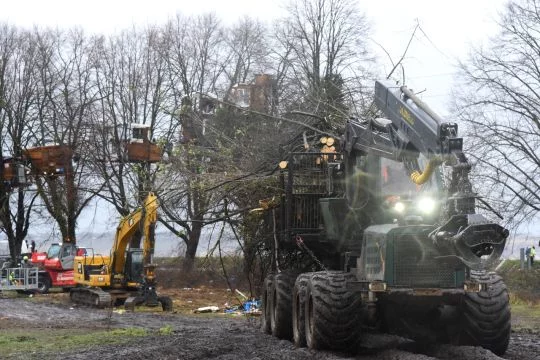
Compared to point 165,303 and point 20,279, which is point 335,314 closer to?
point 165,303

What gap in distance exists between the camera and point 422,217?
1092 centimetres

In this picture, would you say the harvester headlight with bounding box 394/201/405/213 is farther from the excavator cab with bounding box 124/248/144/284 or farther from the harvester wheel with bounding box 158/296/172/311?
the excavator cab with bounding box 124/248/144/284

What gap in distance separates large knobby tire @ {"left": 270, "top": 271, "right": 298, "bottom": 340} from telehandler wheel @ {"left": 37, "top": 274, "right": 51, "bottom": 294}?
2402 centimetres

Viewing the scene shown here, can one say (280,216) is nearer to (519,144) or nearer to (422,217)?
(422,217)

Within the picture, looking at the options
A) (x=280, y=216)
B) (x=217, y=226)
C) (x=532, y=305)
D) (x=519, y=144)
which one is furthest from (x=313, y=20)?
(x=280, y=216)

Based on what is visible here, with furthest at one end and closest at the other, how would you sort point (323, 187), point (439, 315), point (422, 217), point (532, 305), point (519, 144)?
point (519, 144)
point (532, 305)
point (323, 187)
point (439, 315)
point (422, 217)

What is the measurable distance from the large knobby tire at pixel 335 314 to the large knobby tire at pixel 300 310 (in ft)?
2.53

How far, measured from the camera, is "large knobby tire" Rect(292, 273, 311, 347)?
40.3 feet

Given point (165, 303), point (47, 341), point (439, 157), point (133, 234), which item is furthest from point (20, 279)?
point (439, 157)

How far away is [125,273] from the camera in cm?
2870

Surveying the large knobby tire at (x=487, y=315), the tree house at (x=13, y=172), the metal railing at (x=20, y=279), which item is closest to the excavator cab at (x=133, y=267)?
the metal railing at (x=20, y=279)

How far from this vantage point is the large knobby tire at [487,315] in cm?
1117

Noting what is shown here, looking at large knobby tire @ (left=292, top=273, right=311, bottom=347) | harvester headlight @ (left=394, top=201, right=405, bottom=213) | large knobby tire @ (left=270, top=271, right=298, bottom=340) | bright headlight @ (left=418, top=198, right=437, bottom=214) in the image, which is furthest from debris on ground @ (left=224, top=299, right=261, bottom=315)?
bright headlight @ (left=418, top=198, right=437, bottom=214)

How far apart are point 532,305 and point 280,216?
1449cm
